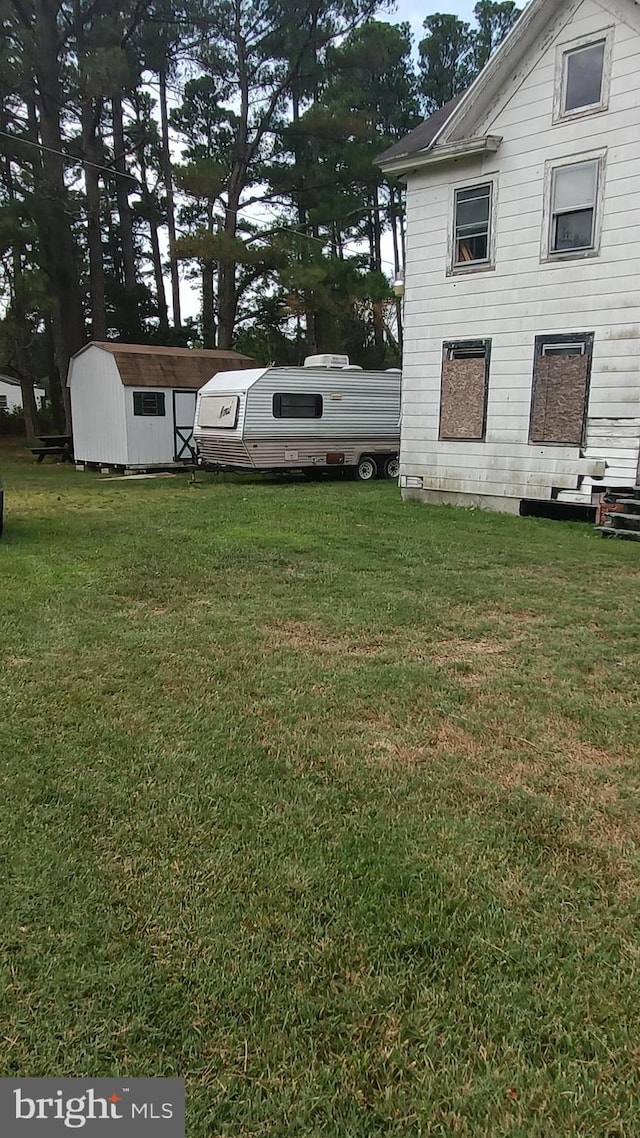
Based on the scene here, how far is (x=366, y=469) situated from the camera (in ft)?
55.7

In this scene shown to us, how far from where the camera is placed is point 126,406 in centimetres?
1742

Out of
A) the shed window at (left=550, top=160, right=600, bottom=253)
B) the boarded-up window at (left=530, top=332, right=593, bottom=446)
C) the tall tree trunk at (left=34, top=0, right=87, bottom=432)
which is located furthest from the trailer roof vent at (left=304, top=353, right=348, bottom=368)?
the tall tree trunk at (left=34, top=0, right=87, bottom=432)

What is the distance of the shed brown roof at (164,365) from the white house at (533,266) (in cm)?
768

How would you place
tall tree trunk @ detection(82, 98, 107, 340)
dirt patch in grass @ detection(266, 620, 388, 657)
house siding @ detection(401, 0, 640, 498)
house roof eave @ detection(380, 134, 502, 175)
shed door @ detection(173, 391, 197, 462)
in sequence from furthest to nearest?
1. tall tree trunk @ detection(82, 98, 107, 340)
2. shed door @ detection(173, 391, 197, 462)
3. house roof eave @ detection(380, 134, 502, 175)
4. house siding @ detection(401, 0, 640, 498)
5. dirt patch in grass @ detection(266, 620, 388, 657)

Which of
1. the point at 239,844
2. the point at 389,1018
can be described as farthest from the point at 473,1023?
the point at 239,844

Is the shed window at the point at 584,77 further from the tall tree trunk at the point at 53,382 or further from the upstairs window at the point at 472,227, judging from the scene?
the tall tree trunk at the point at 53,382

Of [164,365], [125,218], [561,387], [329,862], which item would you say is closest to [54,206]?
[125,218]

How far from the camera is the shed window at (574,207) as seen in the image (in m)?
9.88

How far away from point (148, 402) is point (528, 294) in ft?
32.9

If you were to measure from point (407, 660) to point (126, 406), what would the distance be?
14508mm

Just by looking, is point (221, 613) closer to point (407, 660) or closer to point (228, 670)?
point (228, 670)

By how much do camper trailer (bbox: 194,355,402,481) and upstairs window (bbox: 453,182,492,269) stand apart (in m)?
4.76

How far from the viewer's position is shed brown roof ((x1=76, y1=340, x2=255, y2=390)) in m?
17.5

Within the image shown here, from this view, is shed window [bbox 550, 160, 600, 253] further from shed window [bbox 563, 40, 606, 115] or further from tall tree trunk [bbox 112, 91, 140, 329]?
tall tree trunk [bbox 112, 91, 140, 329]
